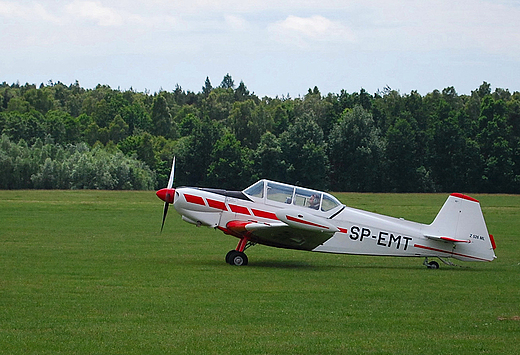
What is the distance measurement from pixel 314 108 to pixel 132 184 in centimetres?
4061

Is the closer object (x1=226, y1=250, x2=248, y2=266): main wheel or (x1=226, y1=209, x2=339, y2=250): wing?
(x1=226, y1=209, x2=339, y2=250): wing

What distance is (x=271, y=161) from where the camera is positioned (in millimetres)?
83688

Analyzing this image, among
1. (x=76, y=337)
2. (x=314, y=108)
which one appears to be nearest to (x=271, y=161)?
(x=314, y=108)

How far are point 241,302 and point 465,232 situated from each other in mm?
7240

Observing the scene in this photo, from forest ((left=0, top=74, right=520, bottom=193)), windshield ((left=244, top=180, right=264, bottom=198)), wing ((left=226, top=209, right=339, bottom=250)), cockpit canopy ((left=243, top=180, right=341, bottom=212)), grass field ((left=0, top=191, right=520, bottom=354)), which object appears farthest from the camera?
forest ((left=0, top=74, right=520, bottom=193))

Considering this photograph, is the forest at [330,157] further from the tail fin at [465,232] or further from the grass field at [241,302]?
the tail fin at [465,232]

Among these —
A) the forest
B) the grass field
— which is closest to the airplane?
the grass field

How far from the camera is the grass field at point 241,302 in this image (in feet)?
30.2

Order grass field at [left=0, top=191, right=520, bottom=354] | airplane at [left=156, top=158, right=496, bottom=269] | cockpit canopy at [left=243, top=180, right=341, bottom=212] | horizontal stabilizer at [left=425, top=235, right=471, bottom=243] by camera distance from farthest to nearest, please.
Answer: cockpit canopy at [left=243, top=180, right=341, bottom=212] < airplane at [left=156, top=158, right=496, bottom=269] < horizontal stabilizer at [left=425, top=235, right=471, bottom=243] < grass field at [left=0, top=191, right=520, bottom=354]

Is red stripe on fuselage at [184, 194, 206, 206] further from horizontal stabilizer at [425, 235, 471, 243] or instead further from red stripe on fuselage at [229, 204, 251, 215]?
horizontal stabilizer at [425, 235, 471, 243]

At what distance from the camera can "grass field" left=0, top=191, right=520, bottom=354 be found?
30.2 feet

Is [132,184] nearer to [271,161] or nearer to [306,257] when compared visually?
[271,161]

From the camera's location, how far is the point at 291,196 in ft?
56.7

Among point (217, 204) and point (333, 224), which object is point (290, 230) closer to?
point (333, 224)
